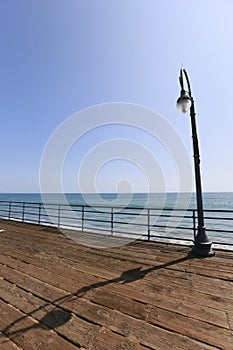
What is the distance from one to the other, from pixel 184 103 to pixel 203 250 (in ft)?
8.95

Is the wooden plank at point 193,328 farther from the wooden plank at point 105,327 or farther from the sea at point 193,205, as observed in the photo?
the sea at point 193,205

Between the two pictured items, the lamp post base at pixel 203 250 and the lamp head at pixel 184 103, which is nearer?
the lamp post base at pixel 203 250

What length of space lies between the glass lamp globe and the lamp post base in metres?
2.52

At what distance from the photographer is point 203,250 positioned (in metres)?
3.46

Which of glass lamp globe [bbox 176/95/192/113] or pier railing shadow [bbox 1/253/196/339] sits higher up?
glass lamp globe [bbox 176/95/192/113]

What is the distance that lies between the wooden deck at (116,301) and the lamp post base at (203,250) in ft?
0.59

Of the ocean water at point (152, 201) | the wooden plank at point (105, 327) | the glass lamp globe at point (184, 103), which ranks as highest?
the glass lamp globe at point (184, 103)

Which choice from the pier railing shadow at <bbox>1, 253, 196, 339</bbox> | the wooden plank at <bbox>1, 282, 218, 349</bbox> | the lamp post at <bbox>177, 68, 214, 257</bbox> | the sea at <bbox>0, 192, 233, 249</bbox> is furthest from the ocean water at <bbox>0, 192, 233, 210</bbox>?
the wooden plank at <bbox>1, 282, 218, 349</bbox>

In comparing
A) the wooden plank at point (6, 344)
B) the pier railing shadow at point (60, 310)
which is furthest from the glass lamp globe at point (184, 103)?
the wooden plank at point (6, 344)

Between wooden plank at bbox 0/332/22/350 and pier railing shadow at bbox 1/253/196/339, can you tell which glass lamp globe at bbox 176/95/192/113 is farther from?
wooden plank at bbox 0/332/22/350

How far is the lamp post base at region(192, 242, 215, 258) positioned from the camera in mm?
3414

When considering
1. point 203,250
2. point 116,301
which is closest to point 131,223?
point 203,250

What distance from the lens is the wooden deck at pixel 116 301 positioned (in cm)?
148

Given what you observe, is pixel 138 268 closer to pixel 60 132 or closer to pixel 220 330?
pixel 220 330
